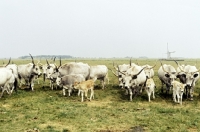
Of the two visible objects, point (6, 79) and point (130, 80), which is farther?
point (6, 79)

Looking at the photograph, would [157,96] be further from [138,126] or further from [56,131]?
[56,131]

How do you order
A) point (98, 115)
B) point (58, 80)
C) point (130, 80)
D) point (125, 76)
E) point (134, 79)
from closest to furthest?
1. point (98, 115)
2. point (130, 80)
3. point (125, 76)
4. point (134, 79)
5. point (58, 80)

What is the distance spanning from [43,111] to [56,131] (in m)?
3.26

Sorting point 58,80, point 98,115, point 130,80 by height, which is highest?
point 130,80

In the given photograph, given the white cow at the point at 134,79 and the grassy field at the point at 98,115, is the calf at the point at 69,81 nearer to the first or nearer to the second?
the grassy field at the point at 98,115

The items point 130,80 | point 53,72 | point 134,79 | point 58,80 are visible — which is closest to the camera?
point 130,80

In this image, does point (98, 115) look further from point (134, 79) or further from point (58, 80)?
point (58, 80)

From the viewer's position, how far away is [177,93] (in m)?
14.8

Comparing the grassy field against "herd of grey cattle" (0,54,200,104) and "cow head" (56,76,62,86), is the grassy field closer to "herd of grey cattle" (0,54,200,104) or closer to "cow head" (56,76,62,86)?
"herd of grey cattle" (0,54,200,104)

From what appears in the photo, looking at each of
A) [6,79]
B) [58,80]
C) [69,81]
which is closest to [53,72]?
[58,80]

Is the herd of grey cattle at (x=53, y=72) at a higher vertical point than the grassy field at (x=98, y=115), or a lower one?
higher

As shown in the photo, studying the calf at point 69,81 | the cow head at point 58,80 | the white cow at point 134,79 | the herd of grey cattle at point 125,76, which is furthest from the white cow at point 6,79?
the white cow at point 134,79

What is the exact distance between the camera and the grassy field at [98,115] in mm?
10094

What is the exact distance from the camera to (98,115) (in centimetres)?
1188
